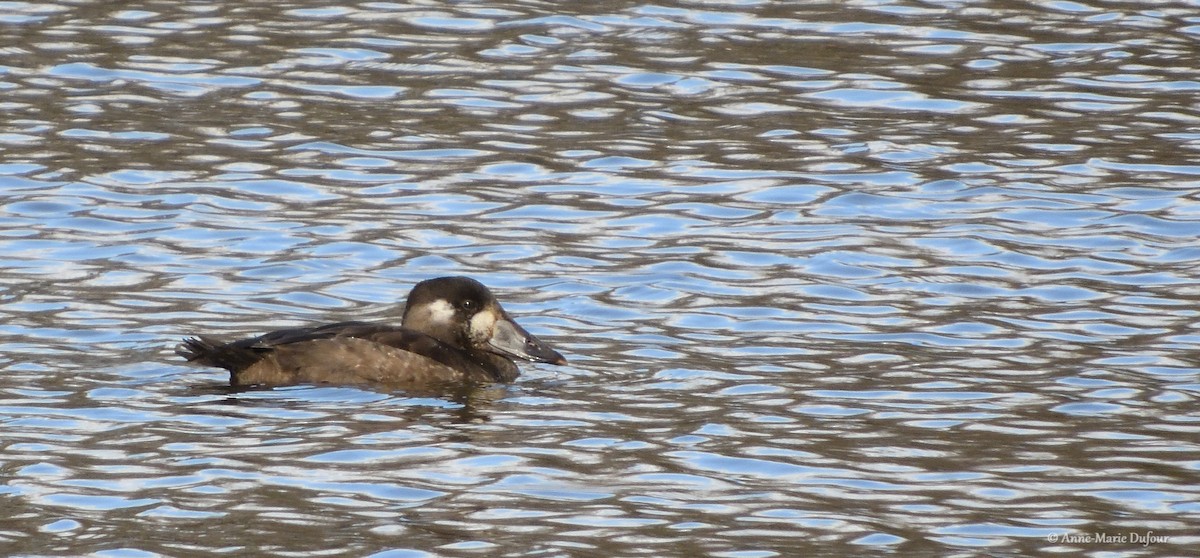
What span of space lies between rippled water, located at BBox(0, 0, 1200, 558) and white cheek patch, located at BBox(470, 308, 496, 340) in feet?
0.92

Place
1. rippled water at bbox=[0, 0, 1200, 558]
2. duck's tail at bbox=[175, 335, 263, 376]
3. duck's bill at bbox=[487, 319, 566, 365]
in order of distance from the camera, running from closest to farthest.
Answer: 1. rippled water at bbox=[0, 0, 1200, 558]
2. duck's tail at bbox=[175, 335, 263, 376]
3. duck's bill at bbox=[487, 319, 566, 365]

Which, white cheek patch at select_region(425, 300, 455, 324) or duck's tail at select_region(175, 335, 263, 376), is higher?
duck's tail at select_region(175, 335, 263, 376)

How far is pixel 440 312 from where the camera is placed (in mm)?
9695

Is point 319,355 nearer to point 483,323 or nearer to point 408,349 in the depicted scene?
point 408,349

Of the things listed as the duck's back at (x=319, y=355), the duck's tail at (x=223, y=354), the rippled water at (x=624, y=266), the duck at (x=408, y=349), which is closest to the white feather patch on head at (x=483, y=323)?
the duck at (x=408, y=349)

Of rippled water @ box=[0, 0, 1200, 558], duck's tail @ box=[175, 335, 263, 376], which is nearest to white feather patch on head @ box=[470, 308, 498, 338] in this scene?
rippled water @ box=[0, 0, 1200, 558]

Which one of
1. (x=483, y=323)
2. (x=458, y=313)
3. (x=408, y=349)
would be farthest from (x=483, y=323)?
(x=408, y=349)

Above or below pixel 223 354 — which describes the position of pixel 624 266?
below

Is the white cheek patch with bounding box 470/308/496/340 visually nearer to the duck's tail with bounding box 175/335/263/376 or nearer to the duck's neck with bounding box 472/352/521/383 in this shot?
the duck's neck with bounding box 472/352/521/383

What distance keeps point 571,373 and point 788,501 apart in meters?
2.30

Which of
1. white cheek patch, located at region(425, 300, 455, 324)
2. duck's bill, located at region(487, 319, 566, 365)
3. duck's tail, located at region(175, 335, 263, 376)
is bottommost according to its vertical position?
duck's bill, located at region(487, 319, 566, 365)

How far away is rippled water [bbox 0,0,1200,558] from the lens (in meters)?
6.95

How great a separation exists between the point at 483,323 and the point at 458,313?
0.16m

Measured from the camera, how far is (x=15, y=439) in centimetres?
762
